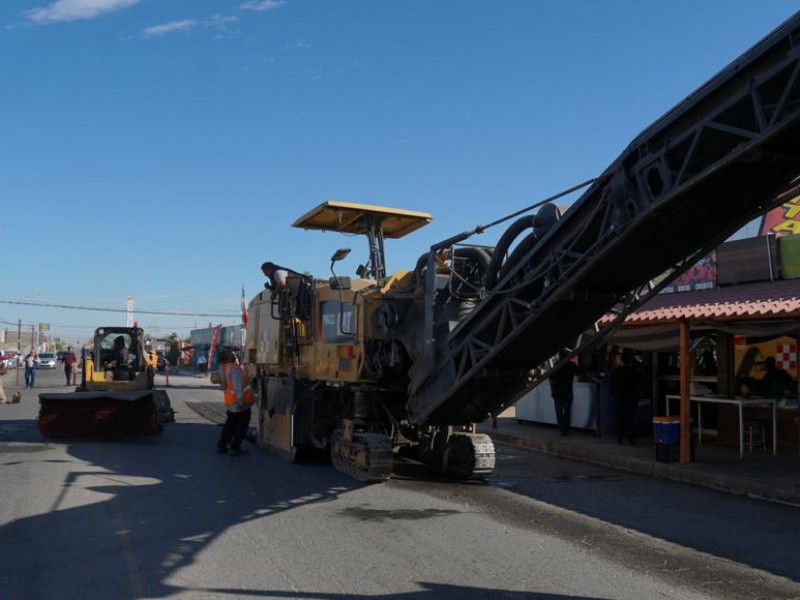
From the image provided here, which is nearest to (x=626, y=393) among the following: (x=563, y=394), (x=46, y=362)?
(x=563, y=394)

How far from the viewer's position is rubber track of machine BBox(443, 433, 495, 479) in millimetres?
10164

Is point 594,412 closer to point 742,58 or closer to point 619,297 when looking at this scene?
point 619,297

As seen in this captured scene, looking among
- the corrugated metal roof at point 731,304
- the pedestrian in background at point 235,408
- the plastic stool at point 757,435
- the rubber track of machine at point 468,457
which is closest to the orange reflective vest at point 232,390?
the pedestrian in background at point 235,408

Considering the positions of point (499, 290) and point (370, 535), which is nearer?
point (370, 535)

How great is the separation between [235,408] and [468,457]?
427 centimetres

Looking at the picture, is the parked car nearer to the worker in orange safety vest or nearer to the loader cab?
the loader cab

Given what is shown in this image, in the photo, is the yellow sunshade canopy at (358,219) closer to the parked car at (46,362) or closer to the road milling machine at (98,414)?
the road milling machine at (98,414)

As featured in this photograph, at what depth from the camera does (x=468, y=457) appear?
404 inches

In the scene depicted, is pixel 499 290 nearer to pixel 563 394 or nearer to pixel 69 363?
pixel 563 394

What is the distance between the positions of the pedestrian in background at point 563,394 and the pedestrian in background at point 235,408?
6016mm

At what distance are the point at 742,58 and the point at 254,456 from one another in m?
9.51

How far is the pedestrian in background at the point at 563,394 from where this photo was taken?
1452cm

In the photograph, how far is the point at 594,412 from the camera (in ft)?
49.0

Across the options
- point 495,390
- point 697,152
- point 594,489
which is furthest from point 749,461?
point 697,152
